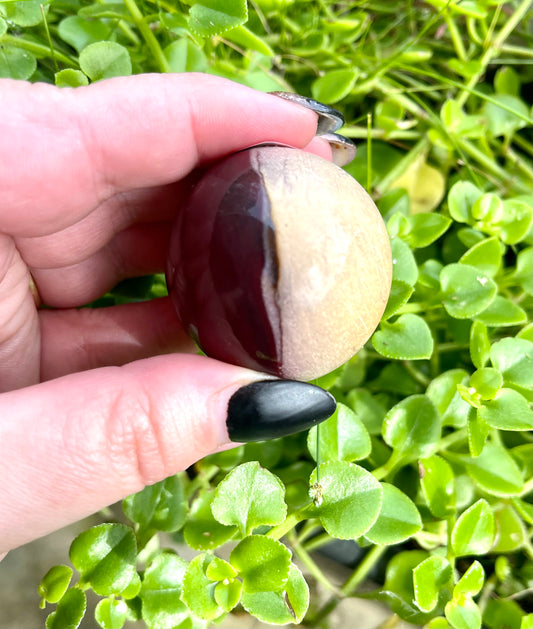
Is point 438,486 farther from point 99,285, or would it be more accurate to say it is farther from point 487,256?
point 99,285

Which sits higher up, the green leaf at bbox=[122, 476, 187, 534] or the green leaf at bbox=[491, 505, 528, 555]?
the green leaf at bbox=[122, 476, 187, 534]

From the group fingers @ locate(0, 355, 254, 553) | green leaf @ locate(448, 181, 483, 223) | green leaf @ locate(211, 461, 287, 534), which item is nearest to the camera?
fingers @ locate(0, 355, 254, 553)

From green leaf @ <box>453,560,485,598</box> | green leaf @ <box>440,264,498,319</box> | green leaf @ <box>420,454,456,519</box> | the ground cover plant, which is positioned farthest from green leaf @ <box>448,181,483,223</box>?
green leaf @ <box>453,560,485,598</box>

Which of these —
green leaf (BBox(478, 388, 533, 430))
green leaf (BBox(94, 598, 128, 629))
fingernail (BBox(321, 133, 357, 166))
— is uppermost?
fingernail (BBox(321, 133, 357, 166))

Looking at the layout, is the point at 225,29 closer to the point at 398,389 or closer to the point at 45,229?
the point at 45,229

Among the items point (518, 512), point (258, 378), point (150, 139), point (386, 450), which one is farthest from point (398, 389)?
point (150, 139)

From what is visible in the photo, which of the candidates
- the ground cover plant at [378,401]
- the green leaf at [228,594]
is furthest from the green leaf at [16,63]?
Answer: the green leaf at [228,594]

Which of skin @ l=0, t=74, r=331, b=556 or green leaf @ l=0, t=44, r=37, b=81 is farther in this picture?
green leaf @ l=0, t=44, r=37, b=81

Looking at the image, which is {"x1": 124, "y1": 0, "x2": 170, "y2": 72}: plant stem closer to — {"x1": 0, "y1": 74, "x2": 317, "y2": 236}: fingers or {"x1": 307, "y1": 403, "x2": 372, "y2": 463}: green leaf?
{"x1": 0, "y1": 74, "x2": 317, "y2": 236}: fingers
